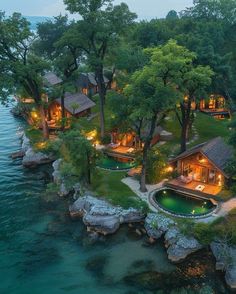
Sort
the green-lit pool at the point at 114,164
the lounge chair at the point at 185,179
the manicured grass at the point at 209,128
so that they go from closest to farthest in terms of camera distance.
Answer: the lounge chair at the point at 185,179, the green-lit pool at the point at 114,164, the manicured grass at the point at 209,128

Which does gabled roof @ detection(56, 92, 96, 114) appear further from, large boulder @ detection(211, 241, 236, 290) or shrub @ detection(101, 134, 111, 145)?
large boulder @ detection(211, 241, 236, 290)

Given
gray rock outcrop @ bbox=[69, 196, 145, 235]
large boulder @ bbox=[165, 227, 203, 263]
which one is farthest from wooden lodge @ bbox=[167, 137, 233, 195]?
large boulder @ bbox=[165, 227, 203, 263]

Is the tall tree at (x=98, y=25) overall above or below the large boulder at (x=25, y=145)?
above

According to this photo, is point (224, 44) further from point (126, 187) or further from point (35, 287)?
point (35, 287)

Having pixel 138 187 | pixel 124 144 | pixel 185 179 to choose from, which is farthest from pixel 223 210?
pixel 124 144

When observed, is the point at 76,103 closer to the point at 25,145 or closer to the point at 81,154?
the point at 25,145

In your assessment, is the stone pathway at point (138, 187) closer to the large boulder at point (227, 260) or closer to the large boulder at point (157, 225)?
the large boulder at point (157, 225)

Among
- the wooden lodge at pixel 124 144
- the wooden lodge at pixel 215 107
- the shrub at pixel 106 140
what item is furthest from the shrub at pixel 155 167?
the wooden lodge at pixel 215 107
